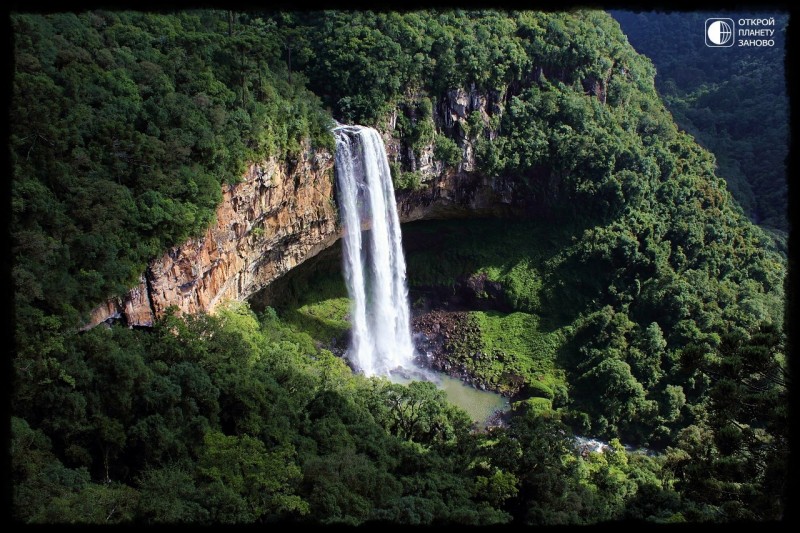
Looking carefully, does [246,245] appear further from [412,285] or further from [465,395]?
[412,285]

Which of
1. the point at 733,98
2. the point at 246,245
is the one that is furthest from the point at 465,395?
the point at 733,98

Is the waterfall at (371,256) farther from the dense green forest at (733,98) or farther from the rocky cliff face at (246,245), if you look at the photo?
the dense green forest at (733,98)

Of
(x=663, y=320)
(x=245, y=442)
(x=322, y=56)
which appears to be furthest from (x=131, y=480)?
(x=663, y=320)

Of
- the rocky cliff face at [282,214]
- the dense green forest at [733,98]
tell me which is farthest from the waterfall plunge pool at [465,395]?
the dense green forest at [733,98]

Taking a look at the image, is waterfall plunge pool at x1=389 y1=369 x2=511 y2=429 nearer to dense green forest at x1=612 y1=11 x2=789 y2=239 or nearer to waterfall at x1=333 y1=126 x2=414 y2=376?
waterfall at x1=333 y1=126 x2=414 y2=376

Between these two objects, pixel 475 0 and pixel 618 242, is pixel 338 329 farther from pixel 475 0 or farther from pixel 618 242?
pixel 475 0
